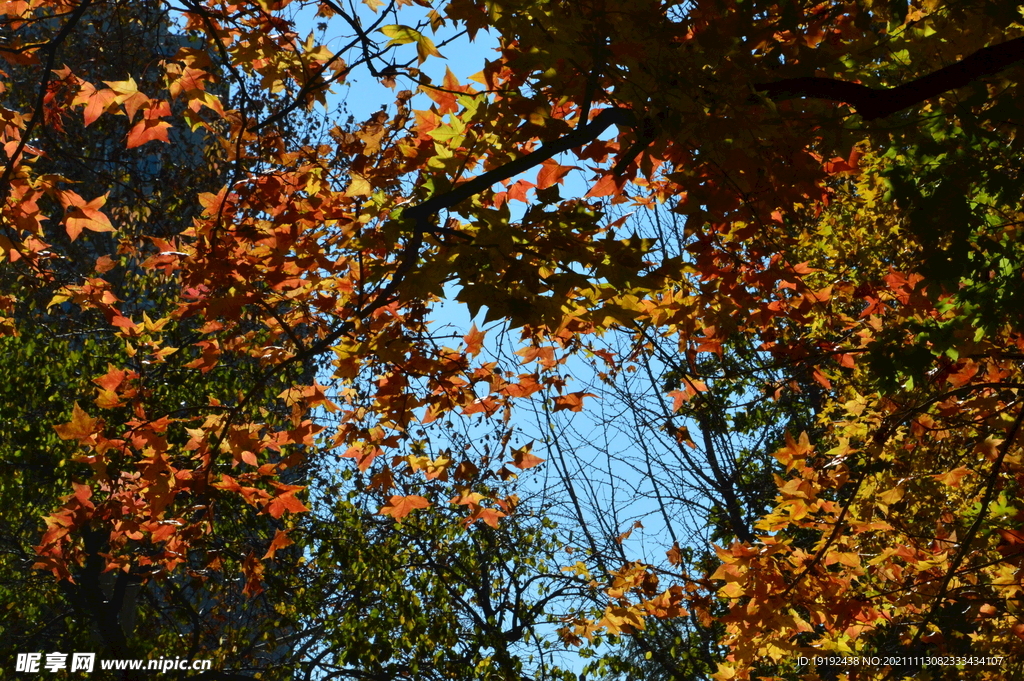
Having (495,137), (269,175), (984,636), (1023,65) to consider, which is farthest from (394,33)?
(984,636)

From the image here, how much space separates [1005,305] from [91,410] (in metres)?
7.59

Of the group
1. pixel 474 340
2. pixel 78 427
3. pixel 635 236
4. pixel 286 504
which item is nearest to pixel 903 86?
pixel 635 236

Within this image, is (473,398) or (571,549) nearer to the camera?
(473,398)

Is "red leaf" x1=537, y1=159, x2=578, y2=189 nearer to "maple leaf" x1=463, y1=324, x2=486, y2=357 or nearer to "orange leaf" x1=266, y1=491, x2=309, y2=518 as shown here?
"maple leaf" x1=463, y1=324, x2=486, y2=357

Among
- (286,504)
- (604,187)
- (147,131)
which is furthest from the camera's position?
(286,504)

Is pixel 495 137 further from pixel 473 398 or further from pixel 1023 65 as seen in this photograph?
pixel 1023 65

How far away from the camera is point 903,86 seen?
3566 mm

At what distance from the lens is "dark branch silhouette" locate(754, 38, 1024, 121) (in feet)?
11.1

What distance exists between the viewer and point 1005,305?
3.69 m

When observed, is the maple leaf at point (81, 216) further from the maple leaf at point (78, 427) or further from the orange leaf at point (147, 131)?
the maple leaf at point (78, 427)

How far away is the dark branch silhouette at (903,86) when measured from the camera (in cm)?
339

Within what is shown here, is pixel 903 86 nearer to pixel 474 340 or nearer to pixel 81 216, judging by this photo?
pixel 474 340

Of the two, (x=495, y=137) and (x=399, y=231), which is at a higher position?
(x=495, y=137)

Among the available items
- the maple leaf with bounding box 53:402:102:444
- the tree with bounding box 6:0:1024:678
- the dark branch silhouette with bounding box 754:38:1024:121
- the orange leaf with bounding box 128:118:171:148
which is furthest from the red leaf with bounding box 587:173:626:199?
the maple leaf with bounding box 53:402:102:444
